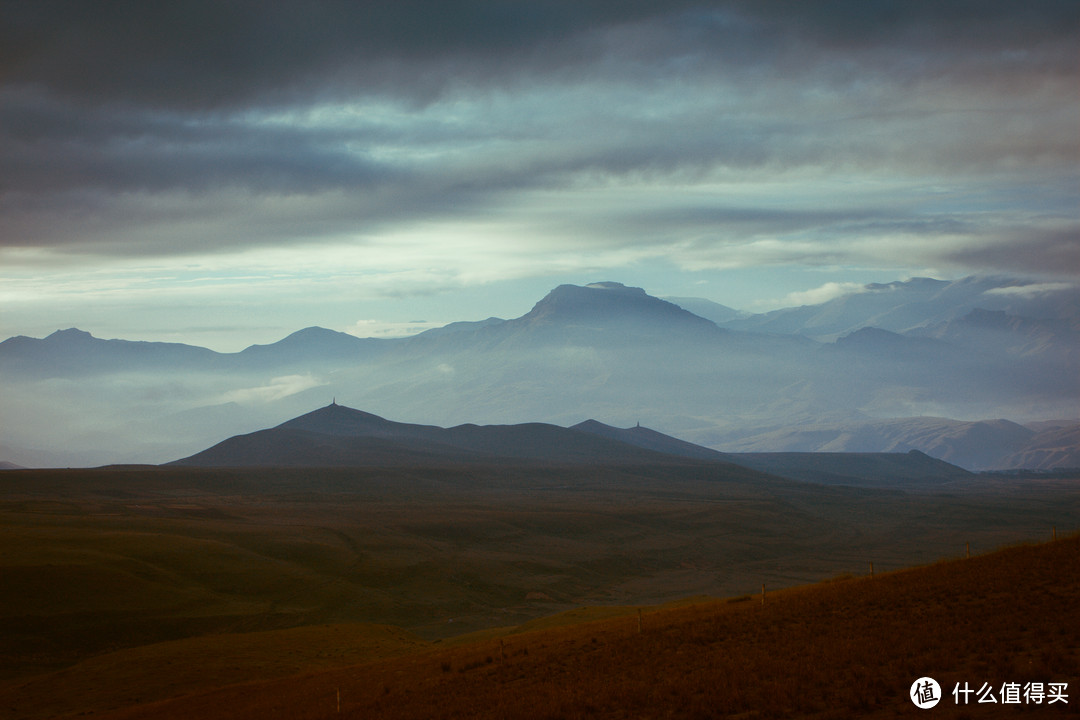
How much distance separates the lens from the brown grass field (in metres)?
24.3

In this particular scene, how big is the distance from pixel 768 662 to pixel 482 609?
66632 mm

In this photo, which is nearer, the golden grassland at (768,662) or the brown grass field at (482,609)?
the golden grassland at (768,662)

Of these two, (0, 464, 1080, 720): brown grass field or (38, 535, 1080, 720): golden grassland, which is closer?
(38, 535, 1080, 720): golden grassland

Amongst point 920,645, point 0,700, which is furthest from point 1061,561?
point 0,700

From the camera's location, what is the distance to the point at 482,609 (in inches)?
3492

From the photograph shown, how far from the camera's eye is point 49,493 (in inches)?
5802

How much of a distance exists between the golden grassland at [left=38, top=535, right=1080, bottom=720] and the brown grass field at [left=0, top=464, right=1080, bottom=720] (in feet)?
0.38

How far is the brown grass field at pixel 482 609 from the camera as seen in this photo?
24.3m

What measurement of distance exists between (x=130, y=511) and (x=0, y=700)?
8972cm

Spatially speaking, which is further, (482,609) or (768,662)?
(482,609)

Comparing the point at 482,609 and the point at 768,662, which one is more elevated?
the point at 768,662

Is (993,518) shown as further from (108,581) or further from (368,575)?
(108,581)

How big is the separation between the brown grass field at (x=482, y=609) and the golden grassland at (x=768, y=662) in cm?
12

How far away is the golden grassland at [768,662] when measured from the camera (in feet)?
70.8
